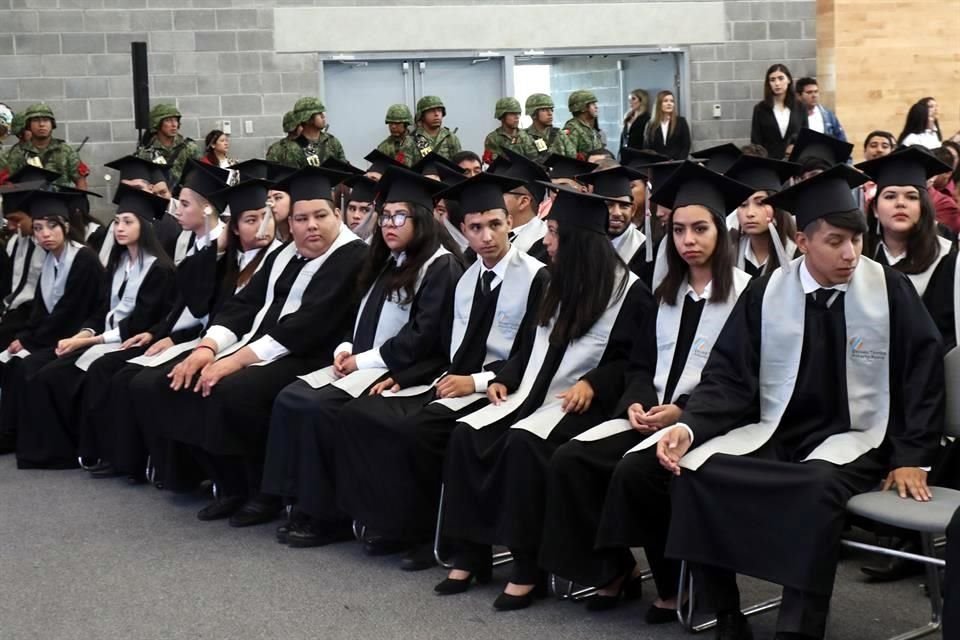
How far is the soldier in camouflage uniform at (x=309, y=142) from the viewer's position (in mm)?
13531

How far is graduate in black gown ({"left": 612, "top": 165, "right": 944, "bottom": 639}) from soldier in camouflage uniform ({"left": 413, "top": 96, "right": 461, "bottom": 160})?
9339mm

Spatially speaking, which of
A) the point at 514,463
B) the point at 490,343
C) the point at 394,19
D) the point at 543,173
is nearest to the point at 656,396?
the point at 514,463

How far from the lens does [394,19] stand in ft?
49.4

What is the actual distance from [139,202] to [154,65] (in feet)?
22.8

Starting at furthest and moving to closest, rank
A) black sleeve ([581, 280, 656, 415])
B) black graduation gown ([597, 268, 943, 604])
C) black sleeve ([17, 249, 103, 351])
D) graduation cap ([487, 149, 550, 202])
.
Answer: black sleeve ([17, 249, 103, 351]), graduation cap ([487, 149, 550, 202]), black sleeve ([581, 280, 656, 415]), black graduation gown ([597, 268, 943, 604])

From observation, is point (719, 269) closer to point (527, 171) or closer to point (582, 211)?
point (582, 211)

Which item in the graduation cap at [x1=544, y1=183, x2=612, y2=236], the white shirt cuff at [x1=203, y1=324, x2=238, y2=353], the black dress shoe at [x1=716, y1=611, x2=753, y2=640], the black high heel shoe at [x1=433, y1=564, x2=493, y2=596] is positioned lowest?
the black high heel shoe at [x1=433, y1=564, x2=493, y2=596]

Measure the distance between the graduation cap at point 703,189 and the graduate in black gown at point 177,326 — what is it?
130 inches

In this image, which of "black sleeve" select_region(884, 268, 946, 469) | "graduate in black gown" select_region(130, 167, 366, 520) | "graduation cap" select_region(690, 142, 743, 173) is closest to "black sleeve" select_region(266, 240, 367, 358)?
"graduate in black gown" select_region(130, 167, 366, 520)

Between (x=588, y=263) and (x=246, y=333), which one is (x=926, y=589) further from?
(x=246, y=333)

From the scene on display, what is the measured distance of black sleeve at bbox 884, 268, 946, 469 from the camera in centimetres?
426

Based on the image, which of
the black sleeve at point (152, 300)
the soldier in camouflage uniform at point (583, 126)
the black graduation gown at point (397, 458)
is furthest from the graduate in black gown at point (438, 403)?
the soldier in camouflage uniform at point (583, 126)

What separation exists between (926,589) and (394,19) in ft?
37.3

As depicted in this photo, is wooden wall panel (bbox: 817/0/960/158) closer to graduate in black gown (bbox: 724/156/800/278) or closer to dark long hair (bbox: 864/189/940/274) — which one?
graduate in black gown (bbox: 724/156/800/278)
